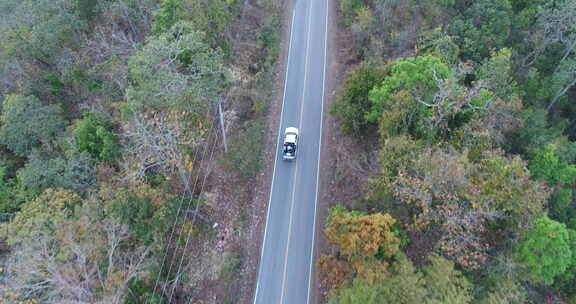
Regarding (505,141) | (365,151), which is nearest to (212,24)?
(365,151)

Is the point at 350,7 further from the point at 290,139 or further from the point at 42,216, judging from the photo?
the point at 42,216

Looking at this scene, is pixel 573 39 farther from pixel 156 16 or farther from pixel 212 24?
pixel 156 16

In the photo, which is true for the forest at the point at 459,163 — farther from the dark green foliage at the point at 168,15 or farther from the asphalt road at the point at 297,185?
the dark green foliage at the point at 168,15

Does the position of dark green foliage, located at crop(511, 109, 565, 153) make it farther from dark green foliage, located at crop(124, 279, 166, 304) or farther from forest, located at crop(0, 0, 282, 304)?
dark green foliage, located at crop(124, 279, 166, 304)

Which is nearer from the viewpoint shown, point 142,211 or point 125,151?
point 142,211

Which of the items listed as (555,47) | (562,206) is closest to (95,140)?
(562,206)

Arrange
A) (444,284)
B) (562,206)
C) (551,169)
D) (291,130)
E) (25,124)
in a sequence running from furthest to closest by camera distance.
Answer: (291,130), (25,124), (551,169), (562,206), (444,284)

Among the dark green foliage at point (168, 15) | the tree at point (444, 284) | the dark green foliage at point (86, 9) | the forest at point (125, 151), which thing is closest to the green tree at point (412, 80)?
the tree at point (444, 284)
